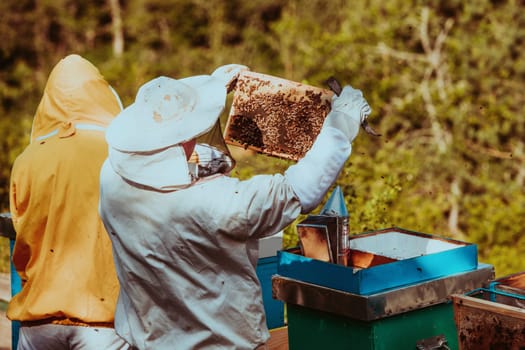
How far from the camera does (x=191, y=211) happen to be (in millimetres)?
2031

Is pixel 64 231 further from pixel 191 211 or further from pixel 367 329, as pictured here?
pixel 367 329

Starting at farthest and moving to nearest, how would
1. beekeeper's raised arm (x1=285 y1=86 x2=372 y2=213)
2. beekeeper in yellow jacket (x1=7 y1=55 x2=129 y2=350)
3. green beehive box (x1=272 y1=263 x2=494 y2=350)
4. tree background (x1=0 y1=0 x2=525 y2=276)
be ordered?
tree background (x1=0 y1=0 x2=525 y2=276), beekeeper in yellow jacket (x1=7 y1=55 x2=129 y2=350), green beehive box (x1=272 y1=263 x2=494 y2=350), beekeeper's raised arm (x1=285 y1=86 x2=372 y2=213)

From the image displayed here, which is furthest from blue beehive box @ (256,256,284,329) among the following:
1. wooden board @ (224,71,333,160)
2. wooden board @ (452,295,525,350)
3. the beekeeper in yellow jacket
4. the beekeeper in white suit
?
wooden board @ (452,295,525,350)

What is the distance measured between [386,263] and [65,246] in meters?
1.14

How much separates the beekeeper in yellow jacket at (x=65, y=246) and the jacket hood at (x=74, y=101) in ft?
0.18

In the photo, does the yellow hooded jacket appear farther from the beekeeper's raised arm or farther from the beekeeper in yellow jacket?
the beekeeper's raised arm

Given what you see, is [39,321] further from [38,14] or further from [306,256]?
[38,14]

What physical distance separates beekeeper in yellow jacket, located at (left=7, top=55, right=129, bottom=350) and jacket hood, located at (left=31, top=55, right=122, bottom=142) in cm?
6

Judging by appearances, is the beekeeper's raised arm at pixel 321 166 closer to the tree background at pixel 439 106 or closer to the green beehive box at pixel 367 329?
the green beehive box at pixel 367 329

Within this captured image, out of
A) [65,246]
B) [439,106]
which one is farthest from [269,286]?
[439,106]

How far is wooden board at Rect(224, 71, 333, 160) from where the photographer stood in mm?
2736

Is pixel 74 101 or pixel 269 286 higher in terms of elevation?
pixel 74 101

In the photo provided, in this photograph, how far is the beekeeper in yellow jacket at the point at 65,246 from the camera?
8.35ft

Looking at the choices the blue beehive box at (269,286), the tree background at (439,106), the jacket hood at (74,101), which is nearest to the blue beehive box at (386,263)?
the blue beehive box at (269,286)
